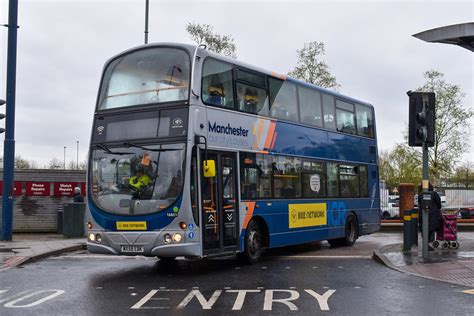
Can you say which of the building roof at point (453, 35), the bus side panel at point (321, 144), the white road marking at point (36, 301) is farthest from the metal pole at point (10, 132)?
the building roof at point (453, 35)

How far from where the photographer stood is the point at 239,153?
41.1 feet

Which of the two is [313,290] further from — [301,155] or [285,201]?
[301,155]

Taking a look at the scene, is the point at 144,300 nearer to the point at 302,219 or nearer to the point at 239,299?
the point at 239,299

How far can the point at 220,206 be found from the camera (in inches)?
464

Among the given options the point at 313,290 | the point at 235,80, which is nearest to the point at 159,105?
the point at 235,80

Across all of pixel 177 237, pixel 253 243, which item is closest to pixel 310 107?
pixel 253 243

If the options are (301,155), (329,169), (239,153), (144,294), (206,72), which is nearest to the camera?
(144,294)

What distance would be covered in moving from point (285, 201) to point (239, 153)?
2253 millimetres

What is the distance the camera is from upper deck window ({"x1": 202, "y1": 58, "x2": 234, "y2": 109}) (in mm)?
11664

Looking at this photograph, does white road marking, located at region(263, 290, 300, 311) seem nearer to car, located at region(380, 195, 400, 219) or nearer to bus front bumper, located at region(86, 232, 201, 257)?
bus front bumper, located at region(86, 232, 201, 257)

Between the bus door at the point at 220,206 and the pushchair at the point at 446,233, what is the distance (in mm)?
6095

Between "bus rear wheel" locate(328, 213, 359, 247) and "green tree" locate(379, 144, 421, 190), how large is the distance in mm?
22648

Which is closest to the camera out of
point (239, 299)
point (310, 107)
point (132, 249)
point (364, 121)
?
point (239, 299)

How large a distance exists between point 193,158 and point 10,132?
9.24 m
